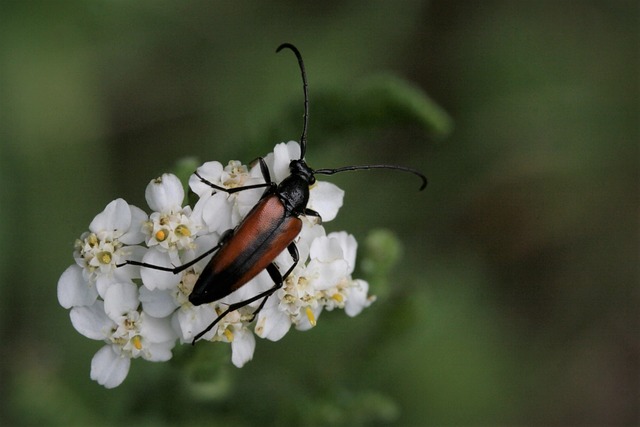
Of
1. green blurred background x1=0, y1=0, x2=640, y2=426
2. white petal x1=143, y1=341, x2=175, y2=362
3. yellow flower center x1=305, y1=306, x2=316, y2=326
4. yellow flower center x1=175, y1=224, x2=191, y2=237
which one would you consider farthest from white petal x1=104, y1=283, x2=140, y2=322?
green blurred background x1=0, y1=0, x2=640, y2=426

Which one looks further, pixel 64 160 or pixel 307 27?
pixel 307 27

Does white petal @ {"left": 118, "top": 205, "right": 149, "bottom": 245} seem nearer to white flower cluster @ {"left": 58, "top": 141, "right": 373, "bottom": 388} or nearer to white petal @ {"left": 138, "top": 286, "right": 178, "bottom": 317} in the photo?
white flower cluster @ {"left": 58, "top": 141, "right": 373, "bottom": 388}

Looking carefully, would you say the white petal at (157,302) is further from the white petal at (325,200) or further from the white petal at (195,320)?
the white petal at (325,200)

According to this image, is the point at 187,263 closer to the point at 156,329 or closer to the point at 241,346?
the point at 156,329

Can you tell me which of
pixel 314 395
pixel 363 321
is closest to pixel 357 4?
pixel 363 321

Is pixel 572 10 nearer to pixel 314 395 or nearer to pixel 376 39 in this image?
pixel 376 39

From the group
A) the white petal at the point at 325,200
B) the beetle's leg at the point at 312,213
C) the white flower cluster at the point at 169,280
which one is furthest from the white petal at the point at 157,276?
the white petal at the point at 325,200
